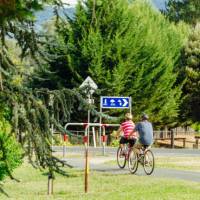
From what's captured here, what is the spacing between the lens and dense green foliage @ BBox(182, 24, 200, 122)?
5156 cm

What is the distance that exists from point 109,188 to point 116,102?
41.9 feet

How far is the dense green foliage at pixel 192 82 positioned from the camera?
51562mm

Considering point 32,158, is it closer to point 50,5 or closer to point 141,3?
point 50,5

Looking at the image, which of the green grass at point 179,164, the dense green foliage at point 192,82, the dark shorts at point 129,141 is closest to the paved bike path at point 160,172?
the dark shorts at point 129,141

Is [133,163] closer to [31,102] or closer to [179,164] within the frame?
[179,164]

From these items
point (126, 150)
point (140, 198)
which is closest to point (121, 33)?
point (126, 150)

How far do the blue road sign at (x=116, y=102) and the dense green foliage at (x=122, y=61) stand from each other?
13.2 m

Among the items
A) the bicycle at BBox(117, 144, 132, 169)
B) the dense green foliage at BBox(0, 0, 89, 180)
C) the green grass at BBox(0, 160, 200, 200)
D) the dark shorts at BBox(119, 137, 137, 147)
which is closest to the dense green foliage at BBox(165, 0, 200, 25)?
the bicycle at BBox(117, 144, 132, 169)

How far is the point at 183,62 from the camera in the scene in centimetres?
5328

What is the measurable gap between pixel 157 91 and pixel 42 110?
39280 mm

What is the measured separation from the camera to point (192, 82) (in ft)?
170

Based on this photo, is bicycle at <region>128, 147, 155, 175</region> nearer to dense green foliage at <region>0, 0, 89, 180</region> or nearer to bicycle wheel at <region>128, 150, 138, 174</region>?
bicycle wheel at <region>128, 150, 138, 174</region>

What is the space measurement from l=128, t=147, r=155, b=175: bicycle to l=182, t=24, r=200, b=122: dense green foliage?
31.1 meters

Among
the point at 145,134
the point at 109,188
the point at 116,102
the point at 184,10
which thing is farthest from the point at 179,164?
the point at 184,10
